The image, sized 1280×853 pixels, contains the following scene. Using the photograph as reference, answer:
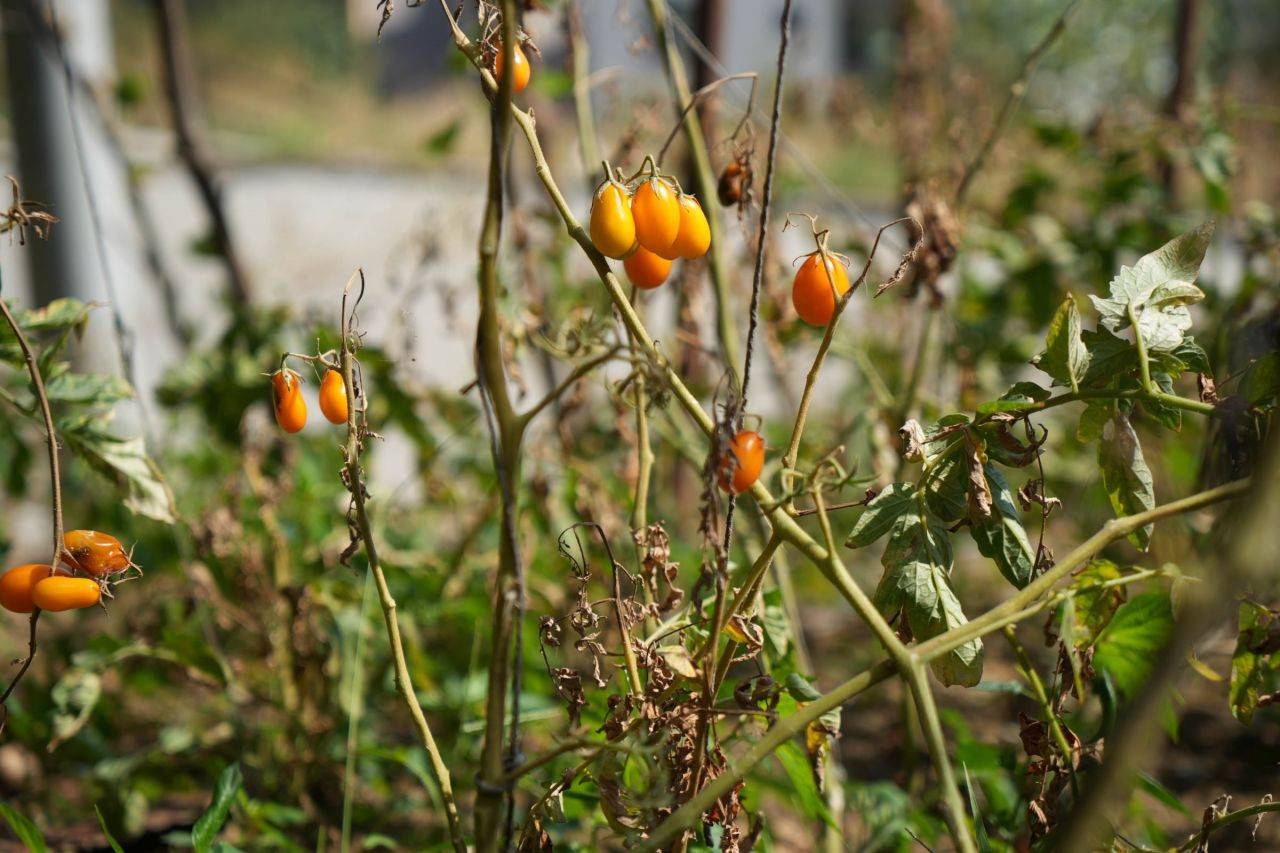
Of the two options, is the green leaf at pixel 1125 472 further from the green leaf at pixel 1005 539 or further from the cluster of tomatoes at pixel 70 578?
the cluster of tomatoes at pixel 70 578

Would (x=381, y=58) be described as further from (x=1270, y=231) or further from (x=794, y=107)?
(x=1270, y=231)

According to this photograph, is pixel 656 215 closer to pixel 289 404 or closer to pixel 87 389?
pixel 289 404

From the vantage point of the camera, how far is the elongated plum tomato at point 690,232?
729mm

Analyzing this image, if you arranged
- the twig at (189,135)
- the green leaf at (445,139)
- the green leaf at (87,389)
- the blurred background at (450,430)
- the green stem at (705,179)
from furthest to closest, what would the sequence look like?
the twig at (189,135) < the green leaf at (445,139) < the blurred background at (450,430) < the green stem at (705,179) < the green leaf at (87,389)

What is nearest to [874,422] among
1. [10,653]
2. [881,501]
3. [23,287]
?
[881,501]

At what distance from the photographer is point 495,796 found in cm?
69

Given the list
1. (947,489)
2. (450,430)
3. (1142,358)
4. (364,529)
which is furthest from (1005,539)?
(450,430)

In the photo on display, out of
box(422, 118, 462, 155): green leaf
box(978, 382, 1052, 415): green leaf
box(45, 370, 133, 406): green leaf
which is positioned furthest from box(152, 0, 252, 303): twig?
box(978, 382, 1052, 415): green leaf

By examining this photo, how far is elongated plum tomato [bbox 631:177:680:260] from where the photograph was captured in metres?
0.71

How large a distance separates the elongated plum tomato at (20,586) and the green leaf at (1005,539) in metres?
0.67

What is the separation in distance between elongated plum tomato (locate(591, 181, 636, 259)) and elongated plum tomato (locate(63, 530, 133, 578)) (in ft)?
1.42

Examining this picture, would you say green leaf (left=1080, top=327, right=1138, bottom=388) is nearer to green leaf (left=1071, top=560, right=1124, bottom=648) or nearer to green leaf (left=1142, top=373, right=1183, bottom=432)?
green leaf (left=1142, top=373, right=1183, bottom=432)

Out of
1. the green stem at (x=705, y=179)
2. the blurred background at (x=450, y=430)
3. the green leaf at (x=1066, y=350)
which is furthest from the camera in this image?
the blurred background at (x=450, y=430)

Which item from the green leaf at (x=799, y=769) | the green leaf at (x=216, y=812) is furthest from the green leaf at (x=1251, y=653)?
the green leaf at (x=216, y=812)
